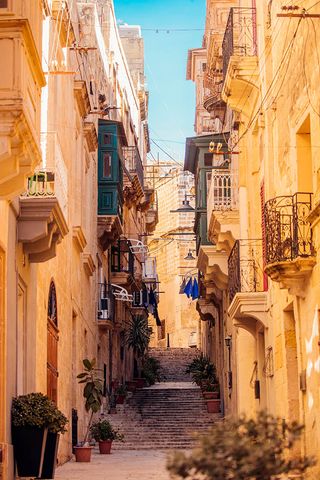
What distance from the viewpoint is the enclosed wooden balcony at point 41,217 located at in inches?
590

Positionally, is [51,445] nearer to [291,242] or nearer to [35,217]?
[35,217]

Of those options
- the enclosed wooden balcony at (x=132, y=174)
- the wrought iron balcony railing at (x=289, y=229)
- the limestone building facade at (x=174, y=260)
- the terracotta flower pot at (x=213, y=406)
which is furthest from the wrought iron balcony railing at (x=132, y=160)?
the wrought iron balcony railing at (x=289, y=229)

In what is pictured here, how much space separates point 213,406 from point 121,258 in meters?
7.93

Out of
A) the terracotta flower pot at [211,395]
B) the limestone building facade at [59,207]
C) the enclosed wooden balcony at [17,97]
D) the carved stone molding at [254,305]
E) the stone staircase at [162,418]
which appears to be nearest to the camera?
the enclosed wooden balcony at [17,97]

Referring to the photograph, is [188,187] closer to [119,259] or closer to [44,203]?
[119,259]

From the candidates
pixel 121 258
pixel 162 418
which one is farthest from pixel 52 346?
pixel 121 258

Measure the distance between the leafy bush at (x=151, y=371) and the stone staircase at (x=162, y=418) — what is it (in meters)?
2.57

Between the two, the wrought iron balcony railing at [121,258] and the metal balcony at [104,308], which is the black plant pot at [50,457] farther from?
the wrought iron balcony railing at [121,258]

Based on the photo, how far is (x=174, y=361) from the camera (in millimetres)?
50781

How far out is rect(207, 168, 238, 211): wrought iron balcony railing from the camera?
2391 centimetres

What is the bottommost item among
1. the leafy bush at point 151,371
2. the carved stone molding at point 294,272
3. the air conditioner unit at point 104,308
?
the carved stone molding at point 294,272

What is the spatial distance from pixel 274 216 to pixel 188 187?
53.0 metres

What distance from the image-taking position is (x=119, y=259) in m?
38.6

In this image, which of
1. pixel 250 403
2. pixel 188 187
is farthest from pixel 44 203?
pixel 188 187
